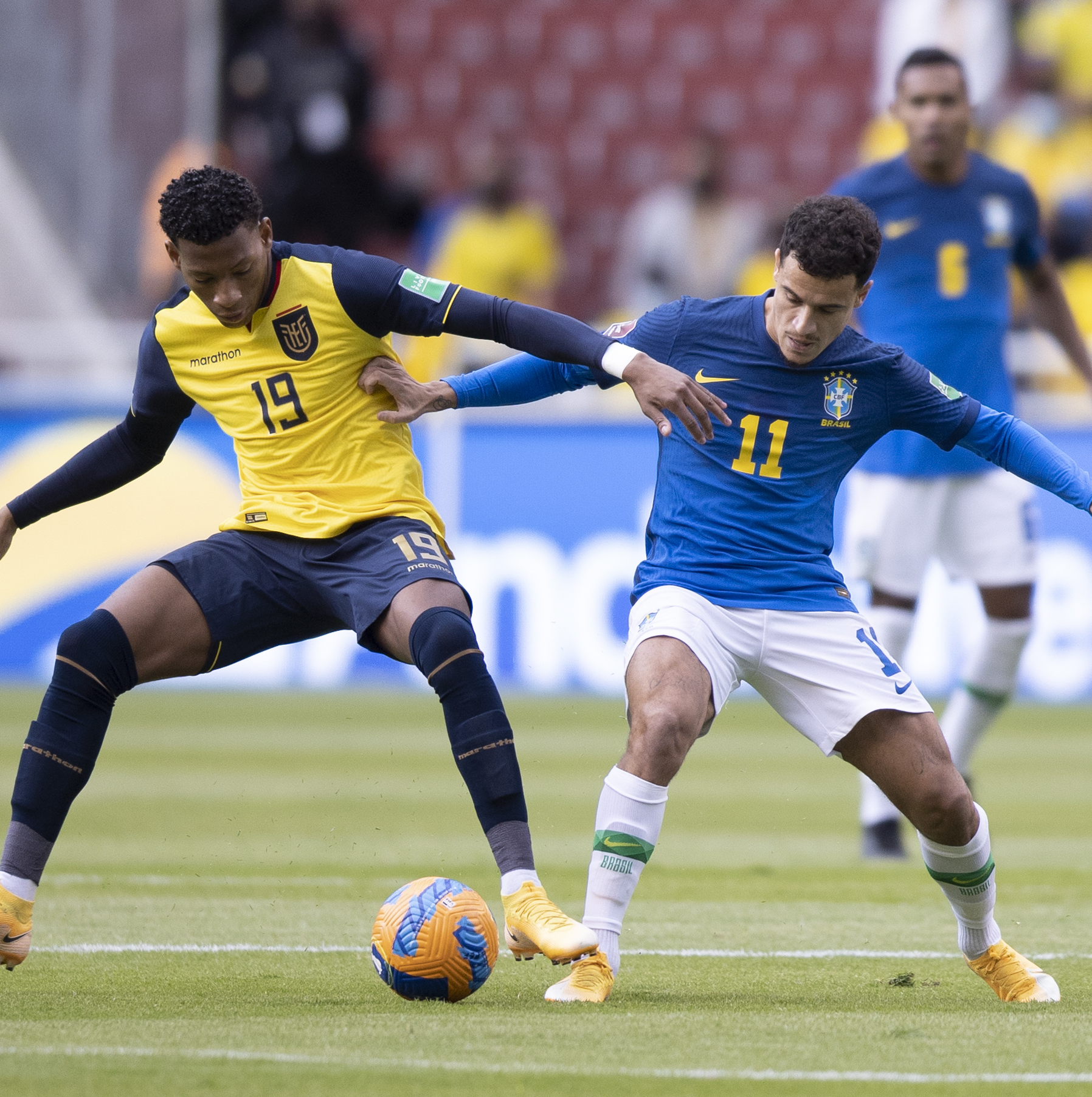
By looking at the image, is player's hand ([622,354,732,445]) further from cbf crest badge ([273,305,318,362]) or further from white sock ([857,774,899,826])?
white sock ([857,774,899,826])

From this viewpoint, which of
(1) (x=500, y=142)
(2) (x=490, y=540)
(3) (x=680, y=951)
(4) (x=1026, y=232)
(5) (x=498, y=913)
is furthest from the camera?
(1) (x=500, y=142)

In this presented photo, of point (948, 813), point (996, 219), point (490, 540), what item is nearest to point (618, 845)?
point (948, 813)

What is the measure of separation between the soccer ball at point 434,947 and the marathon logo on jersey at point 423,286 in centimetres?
159

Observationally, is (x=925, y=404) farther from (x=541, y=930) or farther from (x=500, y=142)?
(x=500, y=142)

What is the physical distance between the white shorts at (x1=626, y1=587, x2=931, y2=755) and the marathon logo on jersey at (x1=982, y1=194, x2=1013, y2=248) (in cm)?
325

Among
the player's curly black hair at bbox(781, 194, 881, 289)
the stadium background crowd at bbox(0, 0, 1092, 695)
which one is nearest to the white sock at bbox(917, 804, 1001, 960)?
the player's curly black hair at bbox(781, 194, 881, 289)

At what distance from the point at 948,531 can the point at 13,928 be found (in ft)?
14.3

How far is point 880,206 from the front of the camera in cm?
775

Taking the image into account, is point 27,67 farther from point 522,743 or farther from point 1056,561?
point 1056,561

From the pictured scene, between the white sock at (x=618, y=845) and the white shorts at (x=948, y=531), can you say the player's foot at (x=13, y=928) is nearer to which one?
the white sock at (x=618, y=845)

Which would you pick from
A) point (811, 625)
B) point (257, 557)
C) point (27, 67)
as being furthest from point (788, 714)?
point (27, 67)

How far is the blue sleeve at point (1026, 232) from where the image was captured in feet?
25.6

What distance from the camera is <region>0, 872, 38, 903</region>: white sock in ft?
16.5

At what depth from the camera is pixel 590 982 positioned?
475 cm
